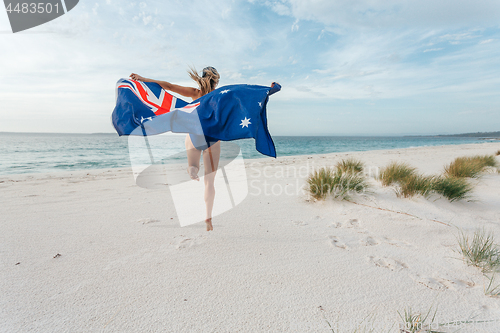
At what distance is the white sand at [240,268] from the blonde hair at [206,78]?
1.90 metres

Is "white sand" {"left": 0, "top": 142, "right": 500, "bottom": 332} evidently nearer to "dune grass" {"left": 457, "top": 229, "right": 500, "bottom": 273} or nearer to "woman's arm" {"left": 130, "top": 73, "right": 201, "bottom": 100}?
"dune grass" {"left": 457, "top": 229, "right": 500, "bottom": 273}

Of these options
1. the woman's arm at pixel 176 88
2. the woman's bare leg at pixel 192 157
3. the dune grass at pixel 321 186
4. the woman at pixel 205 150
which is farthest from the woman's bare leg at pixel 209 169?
the dune grass at pixel 321 186

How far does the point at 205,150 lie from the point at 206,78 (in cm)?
98

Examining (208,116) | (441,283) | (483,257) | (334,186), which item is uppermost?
(208,116)

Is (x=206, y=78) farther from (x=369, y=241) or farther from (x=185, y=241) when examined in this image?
(x=369, y=241)

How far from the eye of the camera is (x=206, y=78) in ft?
10.7

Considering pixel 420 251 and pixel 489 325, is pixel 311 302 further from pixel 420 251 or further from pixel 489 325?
pixel 420 251

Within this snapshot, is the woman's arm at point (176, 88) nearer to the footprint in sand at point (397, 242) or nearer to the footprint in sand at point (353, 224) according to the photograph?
the footprint in sand at point (353, 224)

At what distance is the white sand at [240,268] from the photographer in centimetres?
170

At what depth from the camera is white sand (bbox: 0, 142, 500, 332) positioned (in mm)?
1700

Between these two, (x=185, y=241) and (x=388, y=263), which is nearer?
(x=388, y=263)

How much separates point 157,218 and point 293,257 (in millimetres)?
2176

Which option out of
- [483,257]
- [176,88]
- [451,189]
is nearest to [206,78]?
[176,88]

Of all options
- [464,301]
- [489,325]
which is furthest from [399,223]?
[489,325]
